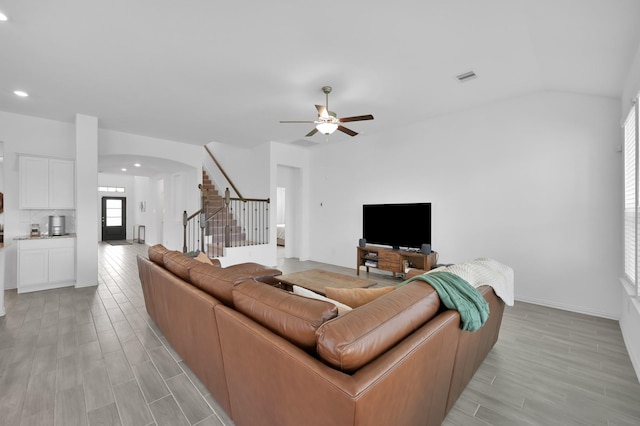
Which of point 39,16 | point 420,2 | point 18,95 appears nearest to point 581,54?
point 420,2

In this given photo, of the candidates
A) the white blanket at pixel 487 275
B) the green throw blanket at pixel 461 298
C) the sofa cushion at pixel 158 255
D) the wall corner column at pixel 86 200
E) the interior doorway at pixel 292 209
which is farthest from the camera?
the interior doorway at pixel 292 209

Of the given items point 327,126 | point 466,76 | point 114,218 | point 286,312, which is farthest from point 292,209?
point 114,218

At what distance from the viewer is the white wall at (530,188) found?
139 inches

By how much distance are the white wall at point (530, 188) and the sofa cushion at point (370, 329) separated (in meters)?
3.56

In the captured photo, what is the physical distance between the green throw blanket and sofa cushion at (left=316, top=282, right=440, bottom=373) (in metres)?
0.19

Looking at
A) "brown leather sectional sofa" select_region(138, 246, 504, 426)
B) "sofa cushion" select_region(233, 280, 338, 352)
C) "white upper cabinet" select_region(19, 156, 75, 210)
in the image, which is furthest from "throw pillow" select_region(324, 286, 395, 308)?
"white upper cabinet" select_region(19, 156, 75, 210)

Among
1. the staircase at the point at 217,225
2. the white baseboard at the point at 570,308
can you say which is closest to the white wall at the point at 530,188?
the white baseboard at the point at 570,308

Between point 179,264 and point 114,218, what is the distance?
12.0 metres

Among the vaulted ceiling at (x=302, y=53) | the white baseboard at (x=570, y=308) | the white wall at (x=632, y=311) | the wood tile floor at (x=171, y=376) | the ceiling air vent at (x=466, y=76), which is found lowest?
the wood tile floor at (x=171, y=376)

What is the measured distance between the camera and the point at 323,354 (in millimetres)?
1064

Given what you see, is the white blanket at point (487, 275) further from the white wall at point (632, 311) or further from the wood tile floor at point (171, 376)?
the white wall at point (632, 311)

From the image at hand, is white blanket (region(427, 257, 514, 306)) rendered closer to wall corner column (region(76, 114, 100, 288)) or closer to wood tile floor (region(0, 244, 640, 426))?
wood tile floor (region(0, 244, 640, 426))

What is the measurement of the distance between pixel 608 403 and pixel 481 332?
0.92 meters

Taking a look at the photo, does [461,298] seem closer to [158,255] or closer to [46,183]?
[158,255]
